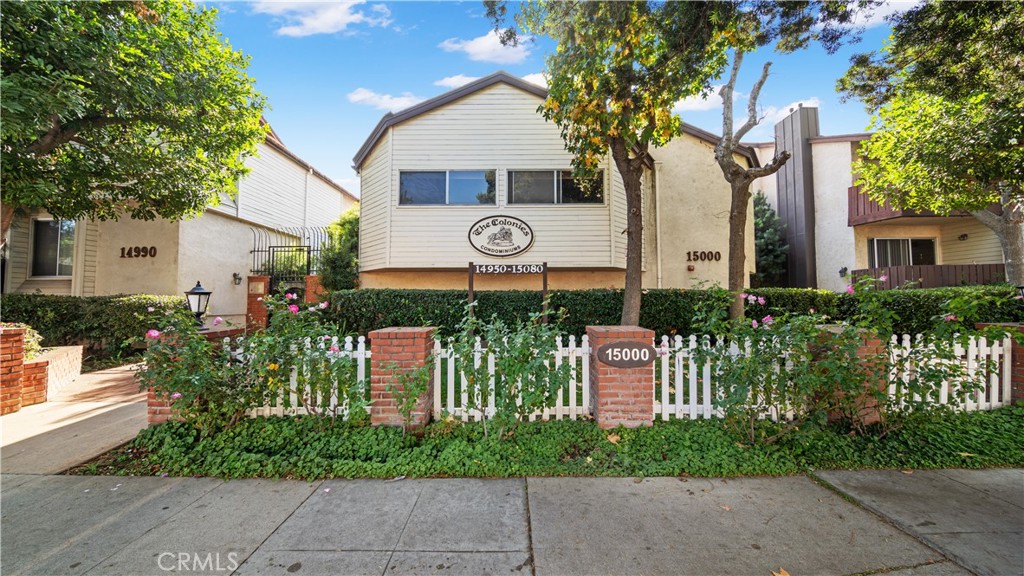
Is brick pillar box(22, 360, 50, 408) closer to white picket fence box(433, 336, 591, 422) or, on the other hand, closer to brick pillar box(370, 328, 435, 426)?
brick pillar box(370, 328, 435, 426)

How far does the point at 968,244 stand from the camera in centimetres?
1342

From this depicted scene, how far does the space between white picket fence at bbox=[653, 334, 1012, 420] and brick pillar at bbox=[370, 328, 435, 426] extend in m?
2.51

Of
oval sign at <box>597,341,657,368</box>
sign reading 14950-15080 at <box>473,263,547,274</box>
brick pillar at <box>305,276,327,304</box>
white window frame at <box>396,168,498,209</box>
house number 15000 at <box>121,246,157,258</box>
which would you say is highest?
white window frame at <box>396,168,498,209</box>

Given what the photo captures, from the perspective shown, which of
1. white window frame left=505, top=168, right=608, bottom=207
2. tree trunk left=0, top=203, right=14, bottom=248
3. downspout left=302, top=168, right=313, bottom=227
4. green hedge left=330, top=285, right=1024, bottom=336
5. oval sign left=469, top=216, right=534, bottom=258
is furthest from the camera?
downspout left=302, top=168, right=313, bottom=227

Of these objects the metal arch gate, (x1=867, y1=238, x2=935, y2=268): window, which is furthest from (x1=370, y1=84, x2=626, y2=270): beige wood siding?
(x1=867, y1=238, x2=935, y2=268): window

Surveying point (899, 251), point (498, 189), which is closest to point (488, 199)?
Result: point (498, 189)

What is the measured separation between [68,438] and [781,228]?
67.9 feet

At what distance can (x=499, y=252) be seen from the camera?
954 cm

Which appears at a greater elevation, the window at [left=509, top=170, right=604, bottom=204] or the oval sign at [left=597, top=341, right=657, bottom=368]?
the window at [left=509, top=170, right=604, bottom=204]

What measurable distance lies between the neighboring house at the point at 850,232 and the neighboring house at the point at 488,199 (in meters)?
9.77

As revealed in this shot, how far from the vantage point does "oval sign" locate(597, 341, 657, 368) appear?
13.0 feet

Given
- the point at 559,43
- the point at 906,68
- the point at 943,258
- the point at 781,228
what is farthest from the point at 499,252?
the point at 943,258

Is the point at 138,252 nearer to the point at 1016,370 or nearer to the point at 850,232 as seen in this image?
the point at 1016,370

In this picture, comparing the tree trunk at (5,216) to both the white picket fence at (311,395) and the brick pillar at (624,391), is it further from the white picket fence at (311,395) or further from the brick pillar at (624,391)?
the brick pillar at (624,391)
